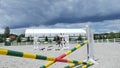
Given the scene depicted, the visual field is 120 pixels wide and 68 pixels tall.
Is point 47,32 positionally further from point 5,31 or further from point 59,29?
point 5,31

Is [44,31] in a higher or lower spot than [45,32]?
higher

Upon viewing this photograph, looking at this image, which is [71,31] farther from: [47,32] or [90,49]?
[90,49]

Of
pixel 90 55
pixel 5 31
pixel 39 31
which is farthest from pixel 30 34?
pixel 90 55

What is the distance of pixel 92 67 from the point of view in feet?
23.7

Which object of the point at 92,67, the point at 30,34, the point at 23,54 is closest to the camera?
the point at 23,54

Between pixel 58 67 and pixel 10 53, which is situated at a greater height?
pixel 10 53

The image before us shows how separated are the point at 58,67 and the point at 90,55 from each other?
50.4 inches

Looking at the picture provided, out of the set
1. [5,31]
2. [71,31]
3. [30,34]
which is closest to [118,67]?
[30,34]

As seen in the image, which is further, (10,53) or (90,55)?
(90,55)

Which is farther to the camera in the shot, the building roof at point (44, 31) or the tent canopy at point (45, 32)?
the building roof at point (44, 31)

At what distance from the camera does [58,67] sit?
755cm

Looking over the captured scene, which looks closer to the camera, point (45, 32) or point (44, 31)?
point (45, 32)

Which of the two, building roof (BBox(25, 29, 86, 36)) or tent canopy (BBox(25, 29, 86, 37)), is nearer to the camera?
tent canopy (BBox(25, 29, 86, 37))

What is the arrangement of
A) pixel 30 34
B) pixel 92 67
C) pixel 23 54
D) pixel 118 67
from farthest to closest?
1. pixel 30 34
2. pixel 92 67
3. pixel 118 67
4. pixel 23 54
